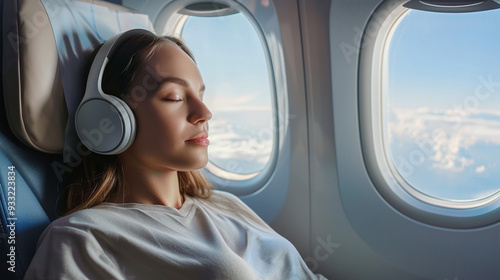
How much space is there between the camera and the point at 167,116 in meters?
1.42

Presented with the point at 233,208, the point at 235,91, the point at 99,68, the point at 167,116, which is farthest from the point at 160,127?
the point at 235,91

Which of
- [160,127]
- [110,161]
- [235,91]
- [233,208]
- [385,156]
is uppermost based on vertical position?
[235,91]

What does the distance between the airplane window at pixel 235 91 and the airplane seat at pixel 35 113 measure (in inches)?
Result: 39.1

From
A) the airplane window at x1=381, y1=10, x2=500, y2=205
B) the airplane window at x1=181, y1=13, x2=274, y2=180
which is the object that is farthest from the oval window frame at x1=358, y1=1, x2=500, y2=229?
the airplane window at x1=181, y1=13, x2=274, y2=180

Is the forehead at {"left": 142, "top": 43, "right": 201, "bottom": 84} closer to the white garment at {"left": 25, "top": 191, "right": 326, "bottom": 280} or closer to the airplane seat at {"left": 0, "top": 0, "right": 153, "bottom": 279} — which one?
the airplane seat at {"left": 0, "top": 0, "right": 153, "bottom": 279}

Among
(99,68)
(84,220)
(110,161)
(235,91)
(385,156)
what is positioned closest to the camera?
(84,220)

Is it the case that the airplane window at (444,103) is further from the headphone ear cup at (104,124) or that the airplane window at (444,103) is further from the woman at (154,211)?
the headphone ear cup at (104,124)

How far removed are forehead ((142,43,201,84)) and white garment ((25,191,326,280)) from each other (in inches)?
17.8

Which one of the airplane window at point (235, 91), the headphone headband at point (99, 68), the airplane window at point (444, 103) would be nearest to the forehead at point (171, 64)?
the headphone headband at point (99, 68)

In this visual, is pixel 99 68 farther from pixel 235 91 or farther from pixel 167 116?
pixel 235 91

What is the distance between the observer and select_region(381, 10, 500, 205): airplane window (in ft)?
6.18

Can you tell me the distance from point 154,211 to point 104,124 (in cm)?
33

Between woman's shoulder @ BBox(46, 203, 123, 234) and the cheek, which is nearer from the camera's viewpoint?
woman's shoulder @ BBox(46, 203, 123, 234)

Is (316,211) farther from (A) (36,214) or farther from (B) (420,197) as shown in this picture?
(A) (36,214)
